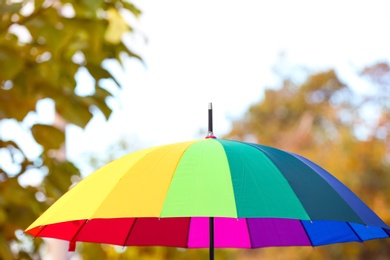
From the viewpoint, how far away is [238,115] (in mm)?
34906

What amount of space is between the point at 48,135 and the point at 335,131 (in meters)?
28.5

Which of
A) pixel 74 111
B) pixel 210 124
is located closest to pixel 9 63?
pixel 74 111

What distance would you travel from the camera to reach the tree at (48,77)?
4312 millimetres

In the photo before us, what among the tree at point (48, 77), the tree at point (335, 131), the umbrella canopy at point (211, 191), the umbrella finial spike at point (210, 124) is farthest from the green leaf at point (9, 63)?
the tree at point (335, 131)

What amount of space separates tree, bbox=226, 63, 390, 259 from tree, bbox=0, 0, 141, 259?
19.0 m

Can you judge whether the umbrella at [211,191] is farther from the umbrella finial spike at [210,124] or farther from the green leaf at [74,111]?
the green leaf at [74,111]

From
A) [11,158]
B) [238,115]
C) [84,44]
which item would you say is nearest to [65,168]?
[11,158]

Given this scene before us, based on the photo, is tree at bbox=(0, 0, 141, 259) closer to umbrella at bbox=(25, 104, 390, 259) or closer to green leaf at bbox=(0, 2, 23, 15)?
green leaf at bbox=(0, 2, 23, 15)

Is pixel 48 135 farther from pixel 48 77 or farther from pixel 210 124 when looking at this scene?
pixel 210 124

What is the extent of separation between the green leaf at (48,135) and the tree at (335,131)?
19.2 meters

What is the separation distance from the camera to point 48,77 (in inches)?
179

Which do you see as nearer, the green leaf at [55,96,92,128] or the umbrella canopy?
the umbrella canopy

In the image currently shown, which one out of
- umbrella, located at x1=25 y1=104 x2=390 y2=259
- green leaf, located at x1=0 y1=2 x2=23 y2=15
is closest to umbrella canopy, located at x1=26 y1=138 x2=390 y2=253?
umbrella, located at x1=25 y1=104 x2=390 y2=259

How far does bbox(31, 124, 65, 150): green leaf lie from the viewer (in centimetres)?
446
